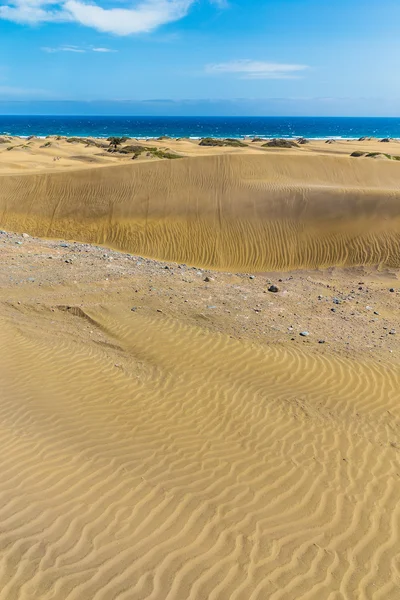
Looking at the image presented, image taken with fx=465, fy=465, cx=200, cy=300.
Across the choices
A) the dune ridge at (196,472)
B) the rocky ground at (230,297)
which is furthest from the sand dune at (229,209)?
the dune ridge at (196,472)

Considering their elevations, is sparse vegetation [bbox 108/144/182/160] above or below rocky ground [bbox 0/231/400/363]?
above

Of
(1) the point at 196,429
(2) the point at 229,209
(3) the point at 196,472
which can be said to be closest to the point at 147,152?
(2) the point at 229,209

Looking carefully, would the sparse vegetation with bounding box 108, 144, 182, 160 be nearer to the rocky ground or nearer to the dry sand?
the dry sand

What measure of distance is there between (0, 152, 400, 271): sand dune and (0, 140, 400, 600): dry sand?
1461mm

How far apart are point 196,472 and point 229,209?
15.8 metres

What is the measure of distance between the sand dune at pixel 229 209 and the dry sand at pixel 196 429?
1.46m

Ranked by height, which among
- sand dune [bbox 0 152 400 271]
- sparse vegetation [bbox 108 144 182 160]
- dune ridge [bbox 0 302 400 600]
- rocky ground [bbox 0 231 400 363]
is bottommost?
dune ridge [bbox 0 302 400 600]

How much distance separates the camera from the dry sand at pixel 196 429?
430 cm

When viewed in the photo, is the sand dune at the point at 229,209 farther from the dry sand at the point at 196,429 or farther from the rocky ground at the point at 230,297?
the rocky ground at the point at 230,297

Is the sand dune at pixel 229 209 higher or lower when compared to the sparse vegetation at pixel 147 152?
lower

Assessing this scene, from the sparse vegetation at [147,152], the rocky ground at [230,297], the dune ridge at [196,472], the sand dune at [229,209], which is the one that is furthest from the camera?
the sparse vegetation at [147,152]

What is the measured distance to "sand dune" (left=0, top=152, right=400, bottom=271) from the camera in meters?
17.7

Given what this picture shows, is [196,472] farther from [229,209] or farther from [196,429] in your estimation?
[229,209]

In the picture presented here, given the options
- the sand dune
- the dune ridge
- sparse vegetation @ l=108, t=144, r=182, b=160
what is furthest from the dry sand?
sparse vegetation @ l=108, t=144, r=182, b=160
